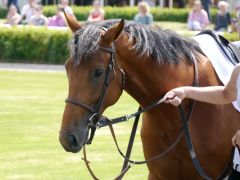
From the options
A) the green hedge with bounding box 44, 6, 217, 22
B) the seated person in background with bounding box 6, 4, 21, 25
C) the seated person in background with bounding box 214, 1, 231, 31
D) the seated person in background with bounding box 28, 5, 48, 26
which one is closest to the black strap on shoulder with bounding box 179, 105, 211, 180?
the seated person in background with bounding box 214, 1, 231, 31

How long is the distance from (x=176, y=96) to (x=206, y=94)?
0.21m

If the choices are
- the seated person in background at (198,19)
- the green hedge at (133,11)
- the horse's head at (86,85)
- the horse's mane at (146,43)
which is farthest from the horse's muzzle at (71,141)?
the green hedge at (133,11)

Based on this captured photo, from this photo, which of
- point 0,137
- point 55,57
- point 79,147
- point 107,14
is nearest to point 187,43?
point 79,147

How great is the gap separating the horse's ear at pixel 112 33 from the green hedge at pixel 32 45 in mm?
17534

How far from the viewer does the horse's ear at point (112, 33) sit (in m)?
5.04

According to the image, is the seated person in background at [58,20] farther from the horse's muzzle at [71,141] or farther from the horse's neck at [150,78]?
the horse's muzzle at [71,141]

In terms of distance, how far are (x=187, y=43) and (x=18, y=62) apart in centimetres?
1771

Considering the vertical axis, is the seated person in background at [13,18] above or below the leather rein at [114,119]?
below

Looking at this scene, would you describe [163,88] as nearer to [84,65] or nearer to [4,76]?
[84,65]

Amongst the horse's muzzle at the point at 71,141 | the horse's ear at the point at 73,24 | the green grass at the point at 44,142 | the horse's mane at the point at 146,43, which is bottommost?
the green grass at the point at 44,142

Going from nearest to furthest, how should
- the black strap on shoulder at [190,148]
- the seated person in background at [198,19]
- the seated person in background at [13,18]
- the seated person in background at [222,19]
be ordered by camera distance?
the black strap on shoulder at [190,148], the seated person in background at [198,19], the seated person in background at [222,19], the seated person in background at [13,18]

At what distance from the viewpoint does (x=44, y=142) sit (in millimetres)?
10734

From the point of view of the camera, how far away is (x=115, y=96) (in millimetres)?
5152

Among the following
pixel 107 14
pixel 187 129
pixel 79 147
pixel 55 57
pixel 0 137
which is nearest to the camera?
pixel 79 147
